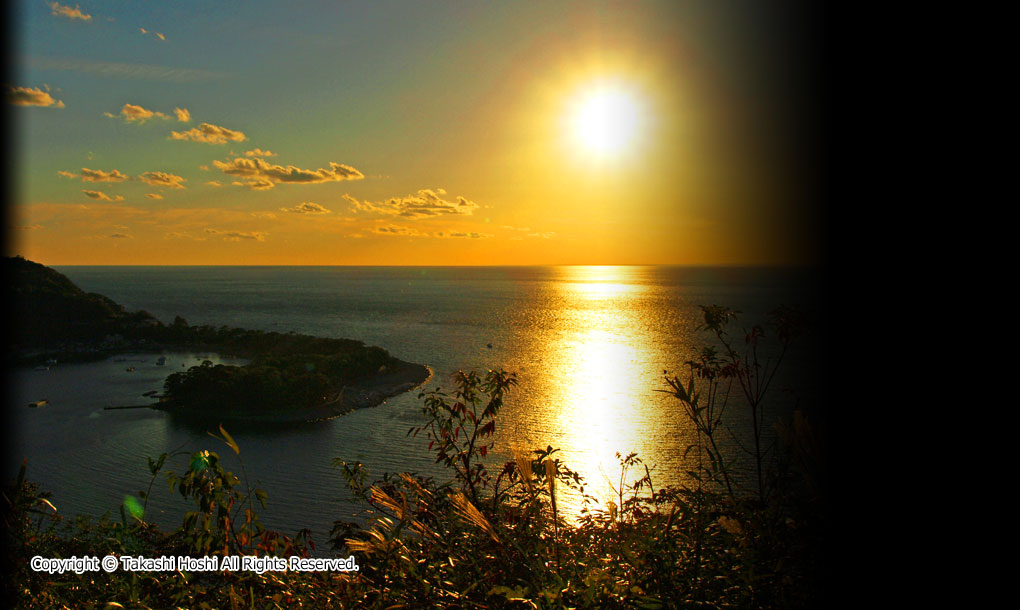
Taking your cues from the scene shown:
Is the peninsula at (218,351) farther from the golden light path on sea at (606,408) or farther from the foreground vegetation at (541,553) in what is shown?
the foreground vegetation at (541,553)

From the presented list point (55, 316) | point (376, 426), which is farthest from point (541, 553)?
point (55, 316)

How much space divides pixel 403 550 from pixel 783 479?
1.96 metres

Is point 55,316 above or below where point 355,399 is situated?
above

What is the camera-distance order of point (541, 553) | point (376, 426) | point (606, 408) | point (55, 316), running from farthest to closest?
point (55, 316)
point (606, 408)
point (376, 426)
point (541, 553)

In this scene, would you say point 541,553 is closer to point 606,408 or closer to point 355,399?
point 606,408

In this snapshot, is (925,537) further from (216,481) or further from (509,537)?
(216,481)

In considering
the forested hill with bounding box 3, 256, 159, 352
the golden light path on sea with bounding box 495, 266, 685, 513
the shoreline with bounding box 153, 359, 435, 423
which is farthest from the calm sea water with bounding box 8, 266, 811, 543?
the forested hill with bounding box 3, 256, 159, 352

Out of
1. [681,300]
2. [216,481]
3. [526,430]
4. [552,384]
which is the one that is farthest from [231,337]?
[681,300]

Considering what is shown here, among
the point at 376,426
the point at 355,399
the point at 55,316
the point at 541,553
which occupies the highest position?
the point at 541,553

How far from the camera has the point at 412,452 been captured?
24.2 m

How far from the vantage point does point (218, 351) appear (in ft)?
174

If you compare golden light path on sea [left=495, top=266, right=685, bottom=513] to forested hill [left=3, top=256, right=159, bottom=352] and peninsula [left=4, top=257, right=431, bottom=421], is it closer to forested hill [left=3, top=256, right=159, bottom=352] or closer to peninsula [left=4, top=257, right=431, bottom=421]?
peninsula [left=4, top=257, right=431, bottom=421]

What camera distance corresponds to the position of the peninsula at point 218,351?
32.2 meters

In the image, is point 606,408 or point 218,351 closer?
point 606,408
